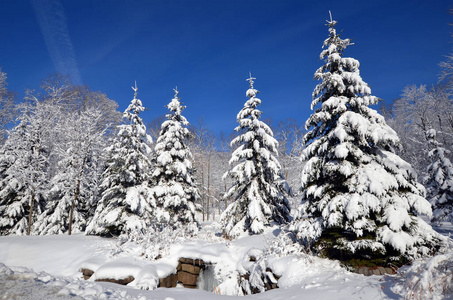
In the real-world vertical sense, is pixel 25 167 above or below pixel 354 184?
above

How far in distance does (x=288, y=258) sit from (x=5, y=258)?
42.6 ft

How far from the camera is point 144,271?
356 inches

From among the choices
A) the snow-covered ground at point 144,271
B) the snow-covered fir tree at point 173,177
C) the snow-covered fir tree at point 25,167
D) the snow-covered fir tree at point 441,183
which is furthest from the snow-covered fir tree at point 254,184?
the snow-covered fir tree at point 25,167

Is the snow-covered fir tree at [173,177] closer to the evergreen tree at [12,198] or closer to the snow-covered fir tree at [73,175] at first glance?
the snow-covered fir tree at [73,175]

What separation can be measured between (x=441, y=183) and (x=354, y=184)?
12456mm

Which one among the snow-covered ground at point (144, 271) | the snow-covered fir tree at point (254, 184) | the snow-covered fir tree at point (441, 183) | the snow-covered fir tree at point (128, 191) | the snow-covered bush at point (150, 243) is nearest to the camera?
the snow-covered ground at point (144, 271)

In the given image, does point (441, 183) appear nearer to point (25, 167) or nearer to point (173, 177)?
point (173, 177)

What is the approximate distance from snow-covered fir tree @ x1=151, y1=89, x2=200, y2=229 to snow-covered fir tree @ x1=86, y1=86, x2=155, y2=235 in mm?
730

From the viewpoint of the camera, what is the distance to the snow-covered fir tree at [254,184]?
13961 mm

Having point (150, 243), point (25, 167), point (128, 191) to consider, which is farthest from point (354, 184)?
point (25, 167)

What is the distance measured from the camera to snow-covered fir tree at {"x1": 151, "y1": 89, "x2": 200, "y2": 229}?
16.0 m

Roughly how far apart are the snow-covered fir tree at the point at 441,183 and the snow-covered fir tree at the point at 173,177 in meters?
16.1

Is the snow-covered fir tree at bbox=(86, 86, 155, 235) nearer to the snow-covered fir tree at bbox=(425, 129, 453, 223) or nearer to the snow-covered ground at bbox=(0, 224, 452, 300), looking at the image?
the snow-covered ground at bbox=(0, 224, 452, 300)

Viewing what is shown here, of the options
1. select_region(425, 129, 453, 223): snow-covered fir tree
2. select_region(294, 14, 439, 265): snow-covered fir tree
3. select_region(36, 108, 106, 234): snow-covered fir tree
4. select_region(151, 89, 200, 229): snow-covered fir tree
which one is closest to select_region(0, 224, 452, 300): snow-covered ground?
select_region(294, 14, 439, 265): snow-covered fir tree
